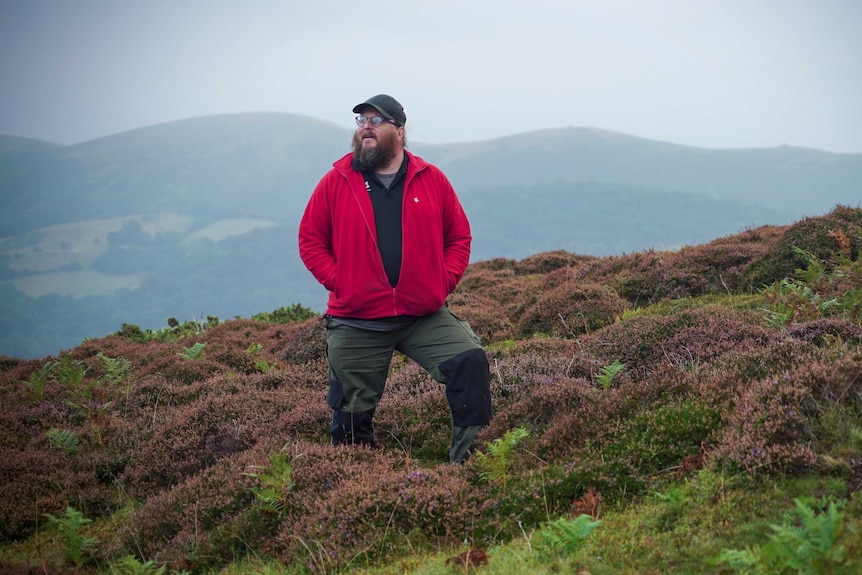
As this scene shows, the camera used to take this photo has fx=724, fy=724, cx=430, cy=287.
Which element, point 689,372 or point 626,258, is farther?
point 626,258

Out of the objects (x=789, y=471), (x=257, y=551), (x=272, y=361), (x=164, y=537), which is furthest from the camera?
(x=272, y=361)

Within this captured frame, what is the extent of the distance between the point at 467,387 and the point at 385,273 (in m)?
1.20

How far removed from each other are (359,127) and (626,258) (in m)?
10.7

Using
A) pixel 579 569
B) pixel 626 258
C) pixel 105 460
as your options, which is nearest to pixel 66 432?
pixel 105 460

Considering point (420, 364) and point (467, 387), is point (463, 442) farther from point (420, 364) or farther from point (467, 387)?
point (420, 364)

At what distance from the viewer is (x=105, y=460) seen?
26.8 ft

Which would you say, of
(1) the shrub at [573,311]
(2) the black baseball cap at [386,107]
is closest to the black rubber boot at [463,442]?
(2) the black baseball cap at [386,107]

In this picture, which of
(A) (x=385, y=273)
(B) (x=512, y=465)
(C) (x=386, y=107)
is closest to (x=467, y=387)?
(B) (x=512, y=465)

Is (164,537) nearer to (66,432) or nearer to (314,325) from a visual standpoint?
(66,432)

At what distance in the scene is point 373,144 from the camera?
6.30 metres

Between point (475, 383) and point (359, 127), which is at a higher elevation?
point (359, 127)

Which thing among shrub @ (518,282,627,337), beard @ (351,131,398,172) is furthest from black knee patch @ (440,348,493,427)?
shrub @ (518,282,627,337)

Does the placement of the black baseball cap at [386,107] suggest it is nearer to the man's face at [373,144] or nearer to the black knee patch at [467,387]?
the man's face at [373,144]

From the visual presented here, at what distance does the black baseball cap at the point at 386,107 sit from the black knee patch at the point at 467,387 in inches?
85.1
